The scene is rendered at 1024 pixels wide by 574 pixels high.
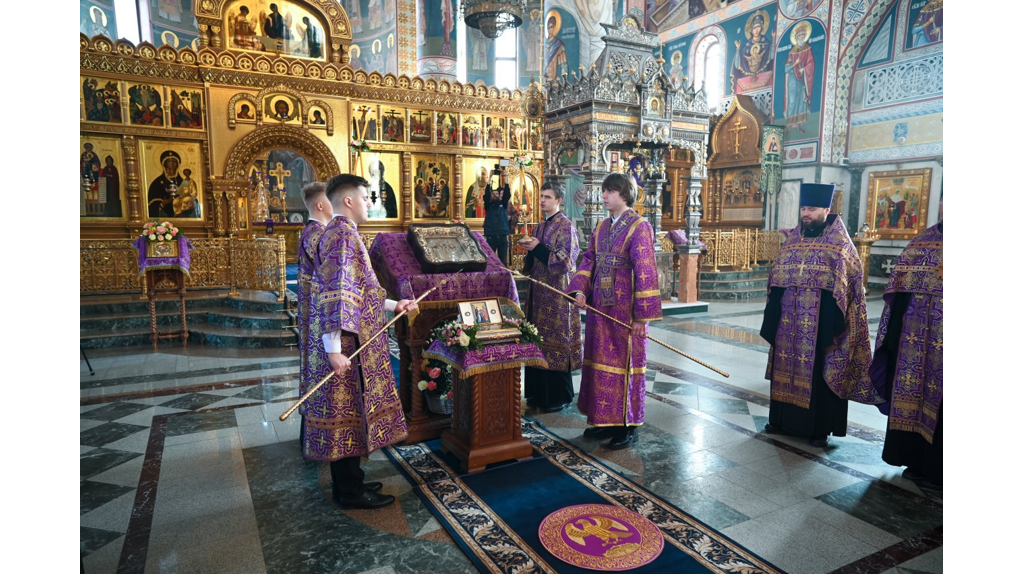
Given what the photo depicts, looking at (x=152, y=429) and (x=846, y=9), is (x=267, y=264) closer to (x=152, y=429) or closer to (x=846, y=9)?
(x=152, y=429)

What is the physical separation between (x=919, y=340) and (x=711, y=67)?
1826 centimetres

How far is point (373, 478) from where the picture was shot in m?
3.73

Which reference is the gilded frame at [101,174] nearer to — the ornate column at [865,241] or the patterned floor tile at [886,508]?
the patterned floor tile at [886,508]

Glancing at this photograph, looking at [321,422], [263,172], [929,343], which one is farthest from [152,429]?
[263,172]

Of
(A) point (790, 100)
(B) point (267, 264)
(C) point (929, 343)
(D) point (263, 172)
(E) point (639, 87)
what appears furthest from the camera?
(A) point (790, 100)

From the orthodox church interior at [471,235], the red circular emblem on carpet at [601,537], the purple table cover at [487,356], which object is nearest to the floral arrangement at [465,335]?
the purple table cover at [487,356]

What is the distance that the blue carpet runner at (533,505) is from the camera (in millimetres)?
2766

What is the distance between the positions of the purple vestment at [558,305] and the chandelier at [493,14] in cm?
928

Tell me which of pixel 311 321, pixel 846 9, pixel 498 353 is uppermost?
pixel 846 9

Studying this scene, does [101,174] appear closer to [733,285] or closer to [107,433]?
[107,433]

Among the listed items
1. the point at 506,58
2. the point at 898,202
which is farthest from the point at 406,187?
the point at 898,202

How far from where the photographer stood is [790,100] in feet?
53.1

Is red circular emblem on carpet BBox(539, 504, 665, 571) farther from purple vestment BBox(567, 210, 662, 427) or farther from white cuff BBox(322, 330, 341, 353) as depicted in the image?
white cuff BBox(322, 330, 341, 353)

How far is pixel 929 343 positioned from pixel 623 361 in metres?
1.95
